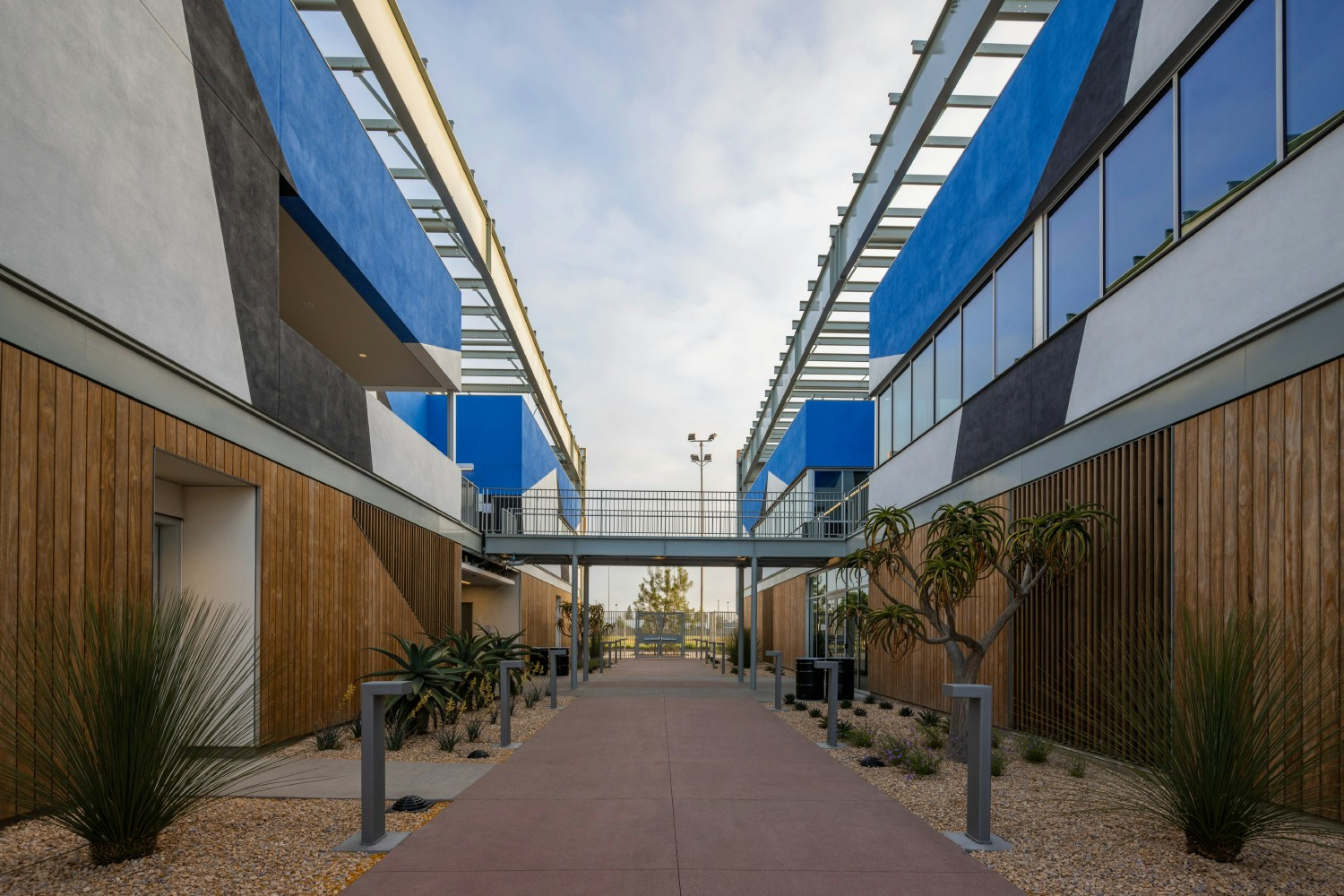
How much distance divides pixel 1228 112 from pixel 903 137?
8080 millimetres

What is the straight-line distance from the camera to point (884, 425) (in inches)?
758

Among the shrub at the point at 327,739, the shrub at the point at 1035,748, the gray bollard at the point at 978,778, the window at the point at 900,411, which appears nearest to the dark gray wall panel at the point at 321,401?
the shrub at the point at 327,739

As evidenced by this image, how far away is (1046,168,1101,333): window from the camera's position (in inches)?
399

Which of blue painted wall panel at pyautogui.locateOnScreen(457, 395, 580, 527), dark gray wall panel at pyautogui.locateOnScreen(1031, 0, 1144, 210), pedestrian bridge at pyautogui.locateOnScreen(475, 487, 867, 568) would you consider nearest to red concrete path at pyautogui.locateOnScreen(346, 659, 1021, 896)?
dark gray wall panel at pyautogui.locateOnScreen(1031, 0, 1144, 210)

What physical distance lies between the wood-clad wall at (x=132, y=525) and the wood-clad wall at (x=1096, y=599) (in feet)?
23.9

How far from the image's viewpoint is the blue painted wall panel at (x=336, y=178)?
961 centimetres

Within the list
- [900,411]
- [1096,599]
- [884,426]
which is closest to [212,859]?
[1096,599]

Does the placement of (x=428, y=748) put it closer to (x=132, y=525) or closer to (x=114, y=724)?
(x=132, y=525)

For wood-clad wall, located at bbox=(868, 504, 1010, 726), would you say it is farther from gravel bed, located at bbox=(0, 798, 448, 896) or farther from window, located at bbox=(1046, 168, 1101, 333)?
gravel bed, located at bbox=(0, 798, 448, 896)

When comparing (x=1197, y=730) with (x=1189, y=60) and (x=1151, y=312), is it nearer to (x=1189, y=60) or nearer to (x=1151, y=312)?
(x=1151, y=312)

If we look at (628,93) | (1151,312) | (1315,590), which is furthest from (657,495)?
(1315,590)

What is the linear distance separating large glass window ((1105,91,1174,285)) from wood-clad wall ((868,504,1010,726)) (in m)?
3.22

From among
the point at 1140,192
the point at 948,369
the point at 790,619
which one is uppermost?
the point at 1140,192

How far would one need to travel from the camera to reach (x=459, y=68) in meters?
18.2
